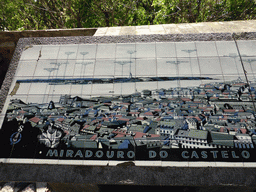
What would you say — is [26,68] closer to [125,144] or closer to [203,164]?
[125,144]

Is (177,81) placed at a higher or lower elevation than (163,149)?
higher

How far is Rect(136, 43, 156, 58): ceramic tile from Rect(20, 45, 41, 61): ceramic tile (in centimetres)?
278

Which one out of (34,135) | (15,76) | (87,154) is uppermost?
(15,76)

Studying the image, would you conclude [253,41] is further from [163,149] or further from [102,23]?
[102,23]

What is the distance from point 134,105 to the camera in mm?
4082

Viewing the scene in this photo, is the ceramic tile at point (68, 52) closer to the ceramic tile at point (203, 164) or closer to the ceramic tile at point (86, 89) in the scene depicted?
the ceramic tile at point (86, 89)

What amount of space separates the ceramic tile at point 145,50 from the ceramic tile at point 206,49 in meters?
1.15

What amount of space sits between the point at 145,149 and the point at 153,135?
0.35 metres

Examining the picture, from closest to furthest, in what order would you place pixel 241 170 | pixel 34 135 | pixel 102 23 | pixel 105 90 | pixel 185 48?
pixel 241 170, pixel 34 135, pixel 105 90, pixel 185 48, pixel 102 23

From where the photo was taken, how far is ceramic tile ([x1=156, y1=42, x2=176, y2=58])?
4484 mm

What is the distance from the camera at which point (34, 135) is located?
3.96m

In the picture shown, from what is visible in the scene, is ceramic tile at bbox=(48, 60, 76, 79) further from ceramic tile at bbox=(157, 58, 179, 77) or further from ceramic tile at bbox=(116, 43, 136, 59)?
ceramic tile at bbox=(157, 58, 179, 77)

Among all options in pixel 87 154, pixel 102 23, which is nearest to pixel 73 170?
pixel 87 154

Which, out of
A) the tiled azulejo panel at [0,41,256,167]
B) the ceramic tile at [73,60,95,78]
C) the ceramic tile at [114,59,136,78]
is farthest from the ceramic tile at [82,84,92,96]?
the ceramic tile at [114,59,136,78]
